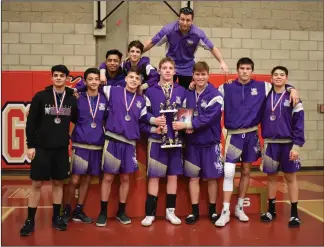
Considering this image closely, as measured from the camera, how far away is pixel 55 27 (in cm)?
729

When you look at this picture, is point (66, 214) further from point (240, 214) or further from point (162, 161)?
point (240, 214)

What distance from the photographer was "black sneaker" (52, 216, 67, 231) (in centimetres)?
367

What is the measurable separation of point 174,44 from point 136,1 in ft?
11.2

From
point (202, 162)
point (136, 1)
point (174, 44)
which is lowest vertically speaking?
point (202, 162)

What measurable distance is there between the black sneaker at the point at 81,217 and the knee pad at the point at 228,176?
149 cm

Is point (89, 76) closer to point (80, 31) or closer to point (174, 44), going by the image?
point (174, 44)

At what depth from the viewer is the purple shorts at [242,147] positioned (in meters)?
3.95

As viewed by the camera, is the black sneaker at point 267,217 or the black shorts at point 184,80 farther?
the black shorts at point 184,80

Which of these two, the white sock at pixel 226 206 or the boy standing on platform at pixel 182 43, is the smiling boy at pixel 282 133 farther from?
the boy standing on platform at pixel 182 43

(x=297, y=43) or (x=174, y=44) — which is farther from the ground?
(x=297, y=43)

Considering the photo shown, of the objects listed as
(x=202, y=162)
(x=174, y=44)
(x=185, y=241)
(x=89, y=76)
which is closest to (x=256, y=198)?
(x=202, y=162)

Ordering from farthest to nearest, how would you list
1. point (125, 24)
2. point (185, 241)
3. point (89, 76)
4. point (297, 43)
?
1. point (297, 43)
2. point (125, 24)
3. point (89, 76)
4. point (185, 241)

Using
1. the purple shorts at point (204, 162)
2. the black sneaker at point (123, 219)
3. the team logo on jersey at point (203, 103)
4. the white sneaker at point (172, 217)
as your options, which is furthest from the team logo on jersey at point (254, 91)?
the black sneaker at point (123, 219)

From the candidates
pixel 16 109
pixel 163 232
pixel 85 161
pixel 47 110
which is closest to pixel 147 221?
pixel 163 232
